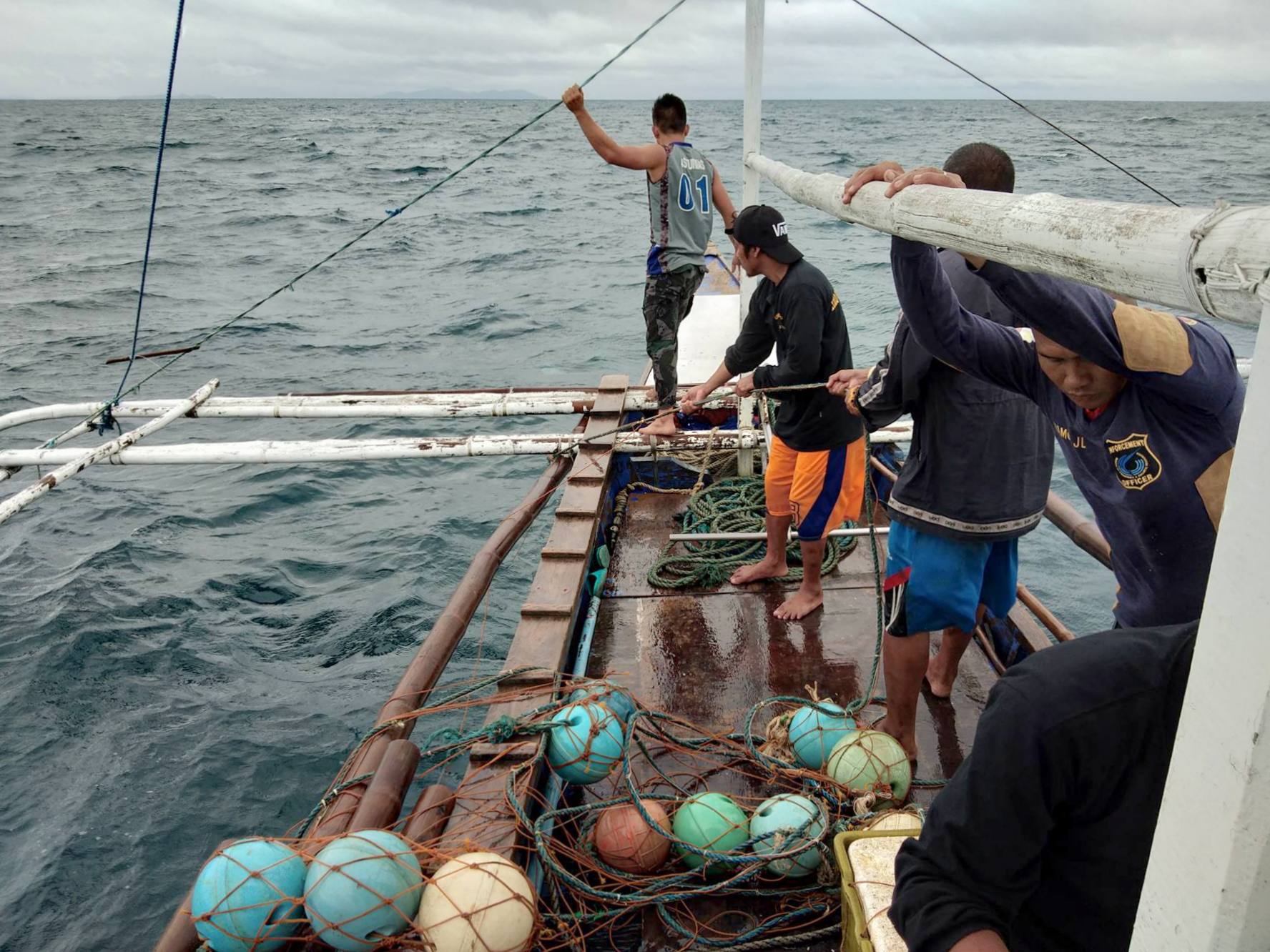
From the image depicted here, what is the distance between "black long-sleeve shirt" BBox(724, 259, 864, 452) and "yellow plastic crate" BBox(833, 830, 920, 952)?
209 cm

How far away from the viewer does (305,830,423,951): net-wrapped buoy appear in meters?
2.24

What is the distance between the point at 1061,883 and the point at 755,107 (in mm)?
4725

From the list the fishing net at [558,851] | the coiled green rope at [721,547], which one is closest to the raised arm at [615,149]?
the coiled green rope at [721,547]

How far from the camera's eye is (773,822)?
2.75 metres

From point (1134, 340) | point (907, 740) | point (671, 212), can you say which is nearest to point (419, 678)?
point (907, 740)

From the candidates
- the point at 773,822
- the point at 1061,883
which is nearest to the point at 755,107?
the point at 773,822

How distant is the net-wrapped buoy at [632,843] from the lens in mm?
2746

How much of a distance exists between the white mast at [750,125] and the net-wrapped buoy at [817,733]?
2757 millimetres

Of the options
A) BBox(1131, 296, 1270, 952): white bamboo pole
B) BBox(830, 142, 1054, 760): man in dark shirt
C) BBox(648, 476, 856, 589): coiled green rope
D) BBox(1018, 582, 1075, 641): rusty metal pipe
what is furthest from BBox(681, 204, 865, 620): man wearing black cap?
BBox(1131, 296, 1270, 952): white bamboo pole

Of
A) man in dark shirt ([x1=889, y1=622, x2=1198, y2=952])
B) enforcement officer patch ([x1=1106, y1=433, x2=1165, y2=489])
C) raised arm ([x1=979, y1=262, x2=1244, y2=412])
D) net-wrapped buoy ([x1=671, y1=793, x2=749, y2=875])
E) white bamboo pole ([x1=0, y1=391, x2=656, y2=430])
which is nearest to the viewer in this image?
man in dark shirt ([x1=889, y1=622, x2=1198, y2=952])

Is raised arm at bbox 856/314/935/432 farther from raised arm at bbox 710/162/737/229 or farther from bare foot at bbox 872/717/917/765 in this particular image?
raised arm at bbox 710/162/737/229

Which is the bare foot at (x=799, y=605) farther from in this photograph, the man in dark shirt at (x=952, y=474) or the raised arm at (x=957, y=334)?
the raised arm at (x=957, y=334)

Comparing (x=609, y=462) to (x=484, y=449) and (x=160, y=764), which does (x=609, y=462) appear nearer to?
(x=484, y=449)

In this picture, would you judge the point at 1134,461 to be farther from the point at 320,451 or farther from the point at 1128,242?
the point at 320,451
